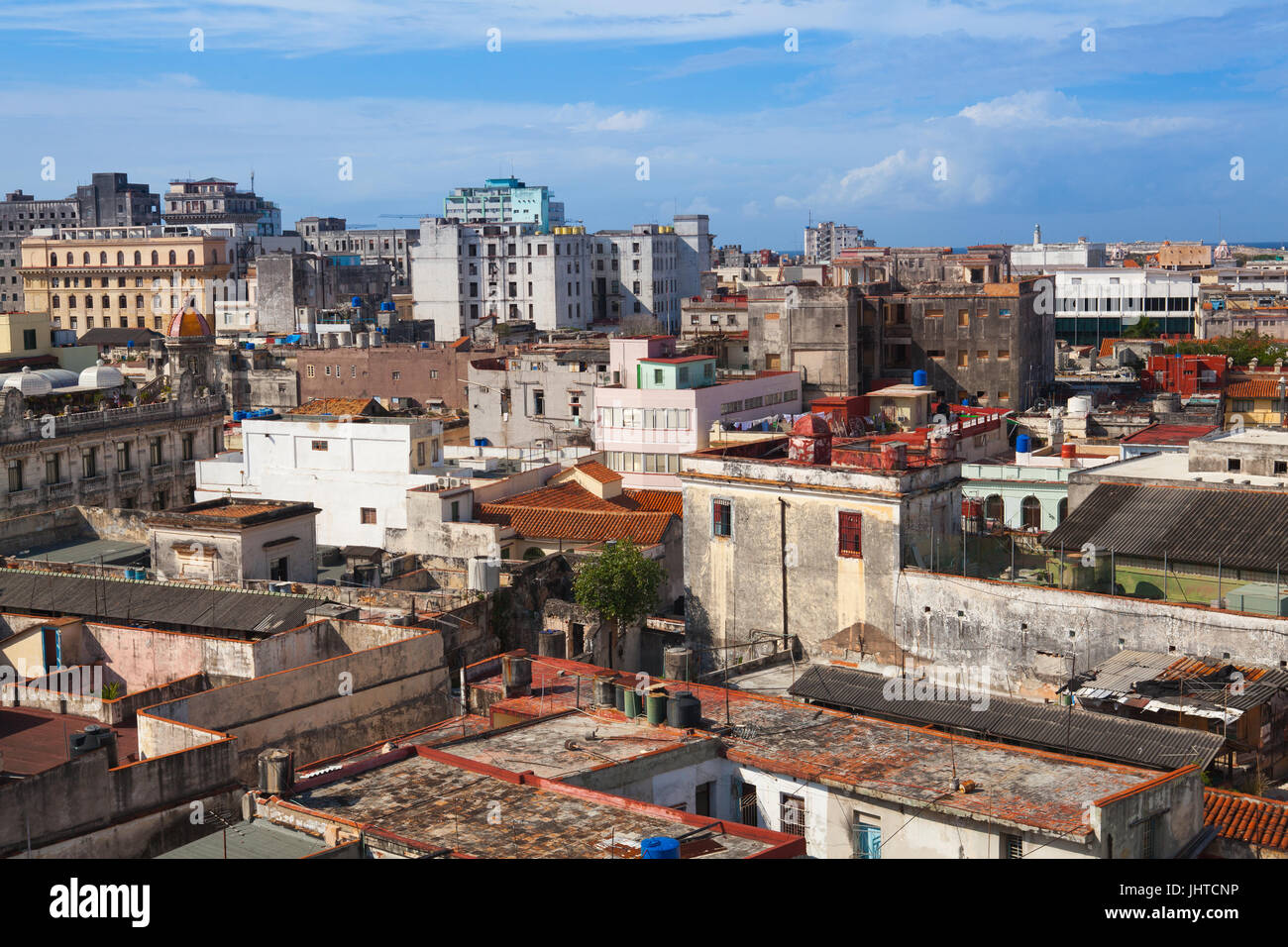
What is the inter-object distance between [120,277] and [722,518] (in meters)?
139

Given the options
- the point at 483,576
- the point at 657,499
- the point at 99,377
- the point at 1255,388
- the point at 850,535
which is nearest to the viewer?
the point at 850,535

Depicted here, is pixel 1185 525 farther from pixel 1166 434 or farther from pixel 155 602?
pixel 155 602

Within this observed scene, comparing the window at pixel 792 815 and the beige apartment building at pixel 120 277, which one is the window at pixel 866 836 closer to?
the window at pixel 792 815

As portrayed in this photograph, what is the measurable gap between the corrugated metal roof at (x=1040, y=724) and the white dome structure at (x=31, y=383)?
155 ft

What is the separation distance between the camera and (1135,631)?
35781 millimetres

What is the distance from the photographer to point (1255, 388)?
8262 cm

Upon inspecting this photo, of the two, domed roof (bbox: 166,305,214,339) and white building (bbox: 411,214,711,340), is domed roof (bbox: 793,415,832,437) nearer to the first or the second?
domed roof (bbox: 166,305,214,339)

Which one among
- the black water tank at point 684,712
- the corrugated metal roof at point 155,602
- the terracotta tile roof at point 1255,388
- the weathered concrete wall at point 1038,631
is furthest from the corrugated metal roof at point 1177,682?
the terracotta tile roof at point 1255,388

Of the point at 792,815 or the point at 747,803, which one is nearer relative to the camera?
the point at 792,815

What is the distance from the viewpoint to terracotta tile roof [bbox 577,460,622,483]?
6219 cm

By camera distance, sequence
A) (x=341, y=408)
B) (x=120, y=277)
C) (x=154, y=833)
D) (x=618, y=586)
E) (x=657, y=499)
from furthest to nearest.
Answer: (x=120, y=277) < (x=341, y=408) < (x=657, y=499) < (x=618, y=586) < (x=154, y=833)

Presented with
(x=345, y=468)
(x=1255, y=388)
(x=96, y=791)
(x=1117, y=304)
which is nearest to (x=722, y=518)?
(x=96, y=791)

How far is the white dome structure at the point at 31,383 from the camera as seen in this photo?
223ft

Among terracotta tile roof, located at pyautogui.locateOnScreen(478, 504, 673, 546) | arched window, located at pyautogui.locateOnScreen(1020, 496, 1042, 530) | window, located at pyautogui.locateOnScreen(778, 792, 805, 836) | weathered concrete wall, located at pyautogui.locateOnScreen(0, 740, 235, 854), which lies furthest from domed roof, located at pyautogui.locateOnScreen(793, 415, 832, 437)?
weathered concrete wall, located at pyautogui.locateOnScreen(0, 740, 235, 854)
